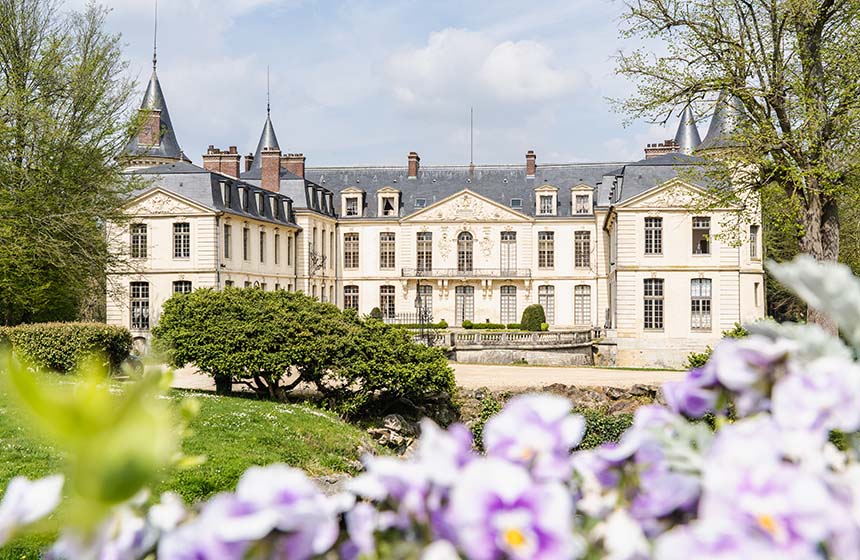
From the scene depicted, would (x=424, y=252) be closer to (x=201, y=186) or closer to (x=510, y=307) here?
(x=510, y=307)

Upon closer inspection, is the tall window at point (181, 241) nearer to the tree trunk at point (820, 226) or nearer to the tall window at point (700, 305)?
the tall window at point (700, 305)

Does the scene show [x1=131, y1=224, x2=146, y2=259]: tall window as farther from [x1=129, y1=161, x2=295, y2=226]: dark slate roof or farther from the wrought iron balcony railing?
the wrought iron balcony railing

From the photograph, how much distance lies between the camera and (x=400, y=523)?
2.58ft

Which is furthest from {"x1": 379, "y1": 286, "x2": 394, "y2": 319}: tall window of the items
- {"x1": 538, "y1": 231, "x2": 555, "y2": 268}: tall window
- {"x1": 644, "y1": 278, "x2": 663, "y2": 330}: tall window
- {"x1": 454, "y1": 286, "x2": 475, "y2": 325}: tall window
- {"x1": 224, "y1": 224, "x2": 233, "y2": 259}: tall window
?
{"x1": 644, "y1": 278, "x2": 663, "y2": 330}: tall window

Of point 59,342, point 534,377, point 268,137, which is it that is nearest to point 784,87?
point 534,377

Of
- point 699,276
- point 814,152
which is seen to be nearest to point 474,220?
point 699,276

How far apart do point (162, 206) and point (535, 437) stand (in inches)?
1231

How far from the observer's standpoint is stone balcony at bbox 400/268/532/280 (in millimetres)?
38500

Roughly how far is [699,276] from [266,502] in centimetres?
3086

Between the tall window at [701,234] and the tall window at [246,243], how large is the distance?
17083 mm

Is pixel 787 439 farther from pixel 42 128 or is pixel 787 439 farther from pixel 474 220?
pixel 474 220

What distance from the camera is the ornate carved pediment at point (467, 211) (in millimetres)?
38656

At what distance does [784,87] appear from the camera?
13664mm

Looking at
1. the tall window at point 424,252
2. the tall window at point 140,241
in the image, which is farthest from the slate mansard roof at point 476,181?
the tall window at point 140,241
